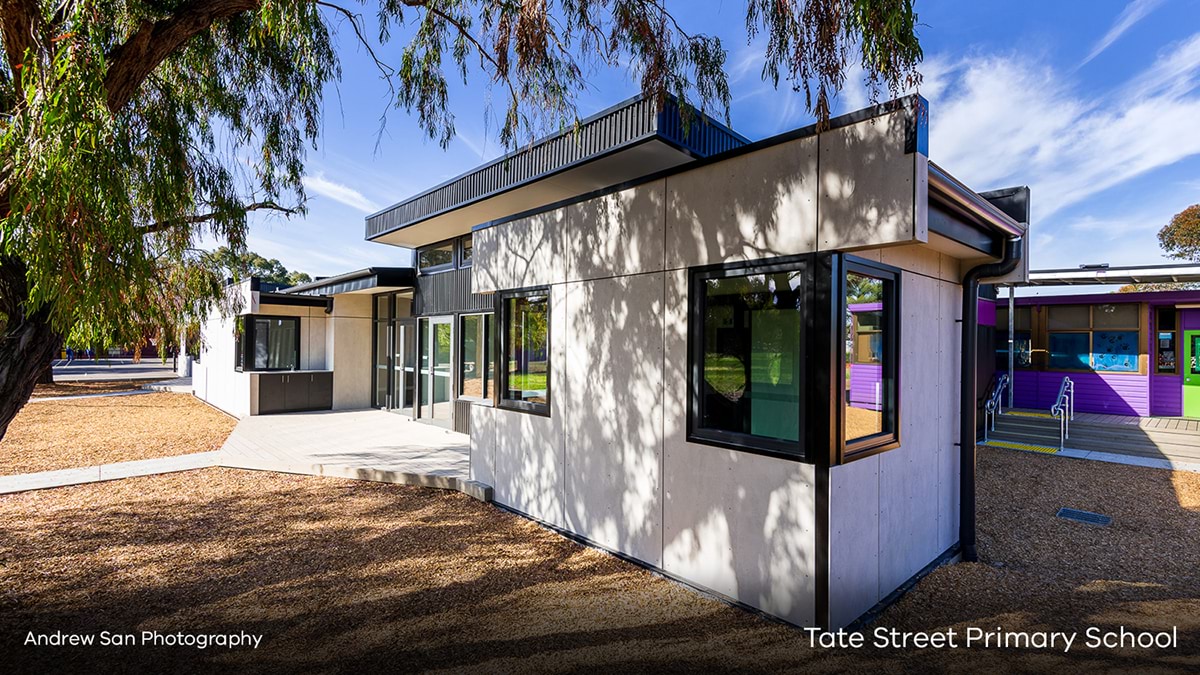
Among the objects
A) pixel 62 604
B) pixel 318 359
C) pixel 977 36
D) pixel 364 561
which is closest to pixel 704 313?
pixel 364 561

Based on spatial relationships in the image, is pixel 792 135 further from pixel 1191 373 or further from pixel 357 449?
pixel 1191 373

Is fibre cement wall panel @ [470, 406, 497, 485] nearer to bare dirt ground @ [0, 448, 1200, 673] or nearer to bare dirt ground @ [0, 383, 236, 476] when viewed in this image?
bare dirt ground @ [0, 448, 1200, 673]

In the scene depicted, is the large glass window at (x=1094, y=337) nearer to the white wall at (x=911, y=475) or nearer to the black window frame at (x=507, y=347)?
the white wall at (x=911, y=475)

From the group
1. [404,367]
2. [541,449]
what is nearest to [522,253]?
[541,449]

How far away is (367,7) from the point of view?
495 centimetres

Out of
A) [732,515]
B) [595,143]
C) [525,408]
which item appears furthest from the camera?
[595,143]

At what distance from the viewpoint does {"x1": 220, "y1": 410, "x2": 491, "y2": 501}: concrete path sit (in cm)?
679

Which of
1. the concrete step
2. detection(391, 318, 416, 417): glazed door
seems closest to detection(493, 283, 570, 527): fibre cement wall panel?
detection(391, 318, 416, 417): glazed door

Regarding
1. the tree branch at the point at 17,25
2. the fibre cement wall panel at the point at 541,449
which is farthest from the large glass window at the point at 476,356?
the tree branch at the point at 17,25

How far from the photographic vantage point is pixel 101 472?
698 cm

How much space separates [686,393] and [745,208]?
135cm

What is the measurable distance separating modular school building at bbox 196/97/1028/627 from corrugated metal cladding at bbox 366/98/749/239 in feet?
0.11

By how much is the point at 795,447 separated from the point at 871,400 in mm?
911

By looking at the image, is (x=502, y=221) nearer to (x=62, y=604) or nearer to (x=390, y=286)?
(x=62, y=604)
